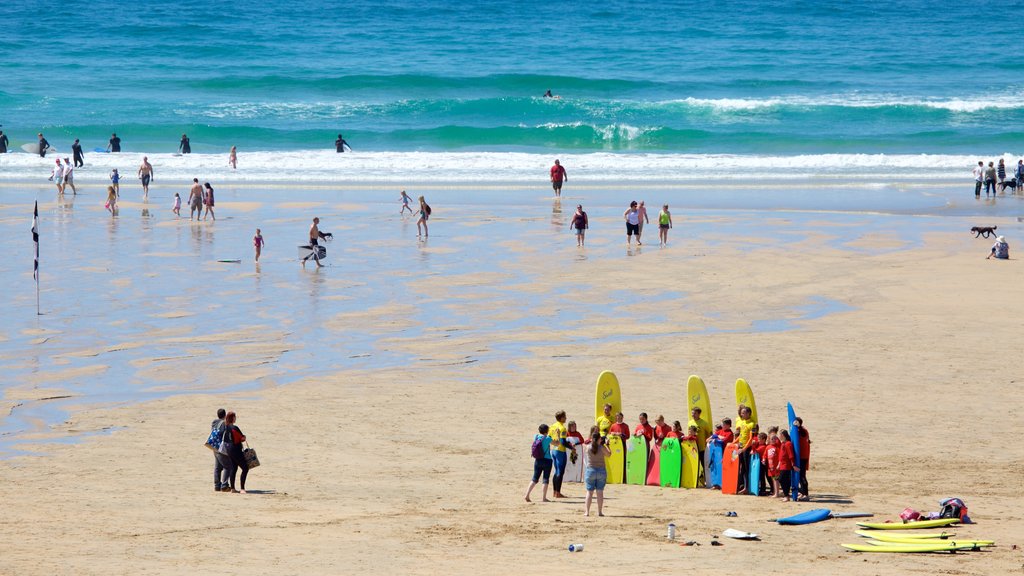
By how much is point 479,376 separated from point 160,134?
4223 cm

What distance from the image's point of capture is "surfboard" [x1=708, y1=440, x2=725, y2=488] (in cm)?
1289

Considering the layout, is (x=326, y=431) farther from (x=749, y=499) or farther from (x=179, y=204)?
(x=179, y=204)

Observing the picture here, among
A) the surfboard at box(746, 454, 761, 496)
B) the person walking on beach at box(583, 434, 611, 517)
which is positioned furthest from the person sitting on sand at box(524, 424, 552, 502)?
the surfboard at box(746, 454, 761, 496)

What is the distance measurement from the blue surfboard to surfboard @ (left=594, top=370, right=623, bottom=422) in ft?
9.04

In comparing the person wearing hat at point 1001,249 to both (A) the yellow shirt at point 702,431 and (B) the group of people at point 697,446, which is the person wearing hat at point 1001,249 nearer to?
(B) the group of people at point 697,446

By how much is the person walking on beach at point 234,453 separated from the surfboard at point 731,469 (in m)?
4.99

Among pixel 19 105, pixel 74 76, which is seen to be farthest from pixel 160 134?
pixel 74 76

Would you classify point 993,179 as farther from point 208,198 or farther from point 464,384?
point 464,384

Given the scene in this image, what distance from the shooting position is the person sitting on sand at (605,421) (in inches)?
526

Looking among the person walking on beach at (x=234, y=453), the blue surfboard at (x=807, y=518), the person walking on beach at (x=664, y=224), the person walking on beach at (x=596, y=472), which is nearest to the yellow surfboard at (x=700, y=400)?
the person walking on beach at (x=596, y=472)

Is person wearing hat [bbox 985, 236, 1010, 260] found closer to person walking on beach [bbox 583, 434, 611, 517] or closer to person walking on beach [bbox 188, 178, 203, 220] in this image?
person walking on beach [bbox 583, 434, 611, 517]

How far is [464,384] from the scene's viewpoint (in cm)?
1639

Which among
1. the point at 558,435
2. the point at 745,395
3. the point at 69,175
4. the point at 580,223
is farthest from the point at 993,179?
the point at 558,435

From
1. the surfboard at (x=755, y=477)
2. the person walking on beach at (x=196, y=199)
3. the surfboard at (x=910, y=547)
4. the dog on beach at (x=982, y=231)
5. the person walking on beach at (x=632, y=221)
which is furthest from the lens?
the person walking on beach at (x=196, y=199)
